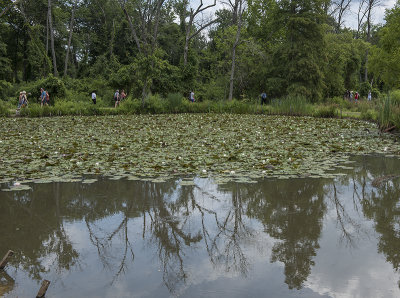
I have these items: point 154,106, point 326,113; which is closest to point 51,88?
point 154,106

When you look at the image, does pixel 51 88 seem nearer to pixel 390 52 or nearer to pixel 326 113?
pixel 326 113

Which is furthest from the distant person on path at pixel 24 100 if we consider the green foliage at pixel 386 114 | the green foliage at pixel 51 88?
the green foliage at pixel 386 114

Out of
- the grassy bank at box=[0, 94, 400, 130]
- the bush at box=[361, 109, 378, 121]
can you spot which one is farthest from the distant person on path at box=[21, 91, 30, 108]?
the bush at box=[361, 109, 378, 121]

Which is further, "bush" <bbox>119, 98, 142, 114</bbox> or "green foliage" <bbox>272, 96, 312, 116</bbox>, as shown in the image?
"bush" <bbox>119, 98, 142, 114</bbox>

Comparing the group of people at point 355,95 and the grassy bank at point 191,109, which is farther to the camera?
the group of people at point 355,95

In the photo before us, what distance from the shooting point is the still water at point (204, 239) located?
2619 millimetres

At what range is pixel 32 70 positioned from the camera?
4047cm

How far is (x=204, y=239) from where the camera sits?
3.40 metres

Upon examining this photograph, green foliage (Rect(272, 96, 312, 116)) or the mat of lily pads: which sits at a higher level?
green foliage (Rect(272, 96, 312, 116))

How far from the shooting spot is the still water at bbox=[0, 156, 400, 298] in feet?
8.59

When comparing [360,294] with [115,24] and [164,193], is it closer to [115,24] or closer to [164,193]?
[164,193]

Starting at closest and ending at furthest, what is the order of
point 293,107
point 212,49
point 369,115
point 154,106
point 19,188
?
point 19,188
point 369,115
point 293,107
point 154,106
point 212,49

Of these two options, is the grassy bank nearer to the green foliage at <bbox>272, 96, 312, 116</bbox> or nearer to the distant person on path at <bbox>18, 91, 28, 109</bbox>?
the green foliage at <bbox>272, 96, 312, 116</bbox>

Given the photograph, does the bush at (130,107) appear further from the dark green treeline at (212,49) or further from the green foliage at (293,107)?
the green foliage at (293,107)
